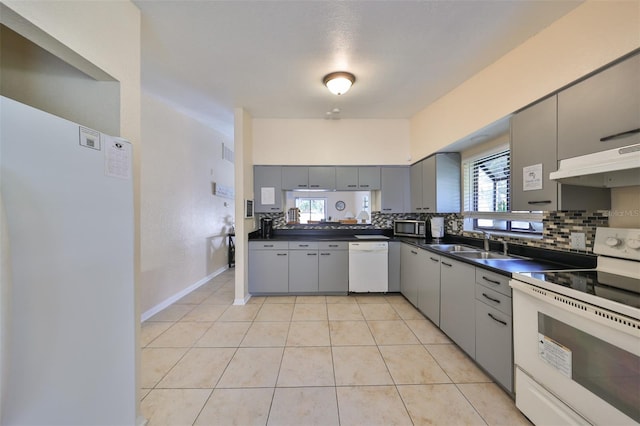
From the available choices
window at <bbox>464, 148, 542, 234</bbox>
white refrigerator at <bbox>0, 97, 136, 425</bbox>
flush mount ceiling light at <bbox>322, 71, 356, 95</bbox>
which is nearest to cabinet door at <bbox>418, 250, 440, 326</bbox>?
window at <bbox>464, 148, 542, 234</bbox>

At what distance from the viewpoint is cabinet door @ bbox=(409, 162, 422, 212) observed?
3276 mm

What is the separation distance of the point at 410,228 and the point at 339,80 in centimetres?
229

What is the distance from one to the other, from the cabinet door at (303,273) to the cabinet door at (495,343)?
1.99 metres

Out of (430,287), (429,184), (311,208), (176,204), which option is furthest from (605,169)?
(176,204)

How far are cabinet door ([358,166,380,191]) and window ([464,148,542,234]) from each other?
1186 mm

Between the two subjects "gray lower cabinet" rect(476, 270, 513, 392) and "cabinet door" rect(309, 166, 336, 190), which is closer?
"gray lower cabinet" rect(476, 270, 513, 392)

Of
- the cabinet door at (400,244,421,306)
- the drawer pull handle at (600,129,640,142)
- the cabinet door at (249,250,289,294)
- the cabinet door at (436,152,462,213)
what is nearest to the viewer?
the drawer pull handle at (600,129,640,142)

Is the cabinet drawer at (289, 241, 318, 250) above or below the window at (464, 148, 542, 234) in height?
below

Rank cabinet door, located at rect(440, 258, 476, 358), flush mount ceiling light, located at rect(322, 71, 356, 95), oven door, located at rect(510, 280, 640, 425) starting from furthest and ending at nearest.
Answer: flush mount ceiling light, located at rect(322, 71, 356, 95) → cabinet door, located at rect(440, 258, 476, 358) → oven door, located at rect(510, 280, 640, 425)

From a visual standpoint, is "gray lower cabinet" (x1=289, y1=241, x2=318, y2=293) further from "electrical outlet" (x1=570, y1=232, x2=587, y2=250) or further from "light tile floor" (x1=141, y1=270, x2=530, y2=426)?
"electrical outlet" (x1=570, y1=232, x2=587, y2=250)

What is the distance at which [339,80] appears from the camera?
223 cm

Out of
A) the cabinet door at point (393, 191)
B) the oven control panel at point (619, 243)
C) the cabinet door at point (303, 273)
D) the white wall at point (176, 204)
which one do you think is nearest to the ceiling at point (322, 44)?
the white wall at point (176, 204)

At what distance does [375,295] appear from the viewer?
10.8 ft

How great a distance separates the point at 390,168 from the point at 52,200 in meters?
3.51
